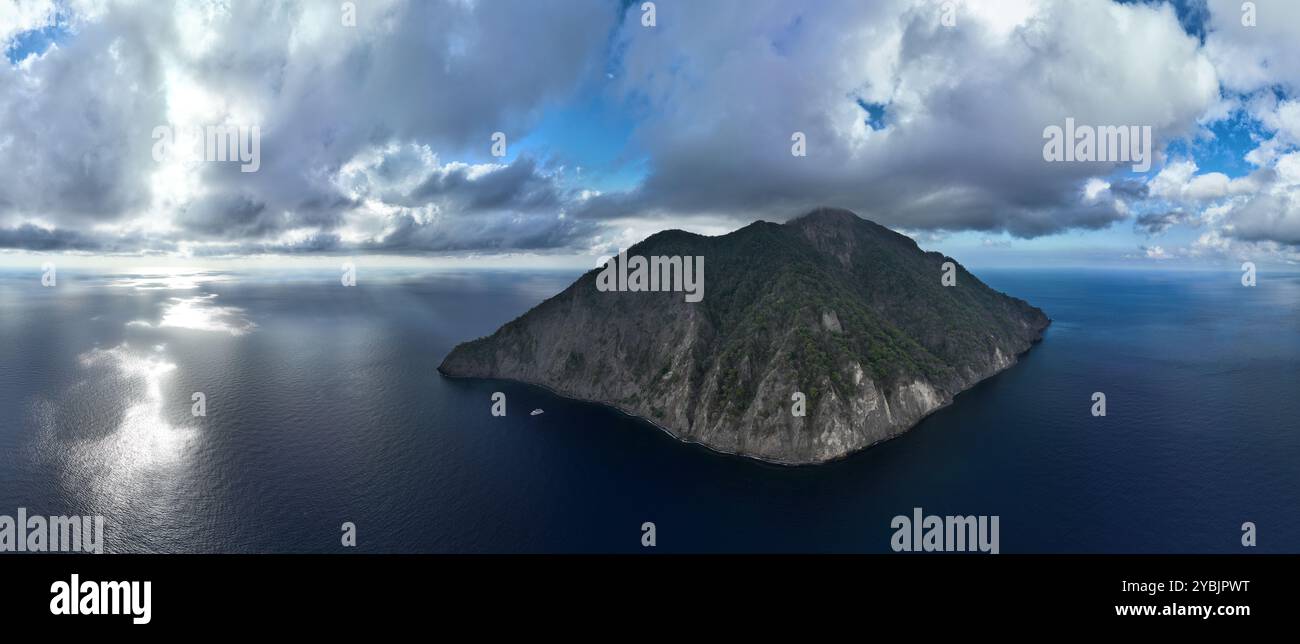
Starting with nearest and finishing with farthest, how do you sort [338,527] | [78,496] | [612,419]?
[338,527] → [78,496] → [612,419]

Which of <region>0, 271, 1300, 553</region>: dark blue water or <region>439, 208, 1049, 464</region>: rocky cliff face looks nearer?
<region>0, 271, 1300, 553</region>: dark blue water

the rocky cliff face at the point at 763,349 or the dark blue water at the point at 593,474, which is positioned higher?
the rocky cliff face at the point at 763,349

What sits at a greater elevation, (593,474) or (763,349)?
(763,349)

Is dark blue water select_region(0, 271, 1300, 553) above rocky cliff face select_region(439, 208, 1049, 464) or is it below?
below

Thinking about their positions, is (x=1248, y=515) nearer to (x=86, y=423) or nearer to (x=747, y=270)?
(x=747, y=270)

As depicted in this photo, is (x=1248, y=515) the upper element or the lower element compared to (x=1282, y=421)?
lower

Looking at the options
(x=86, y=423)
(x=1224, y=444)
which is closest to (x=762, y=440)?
(x=1224, y=444)

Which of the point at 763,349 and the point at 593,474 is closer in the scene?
the point at 593,474

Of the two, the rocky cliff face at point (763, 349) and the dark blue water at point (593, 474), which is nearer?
the dark blue water at point (593, 474)
